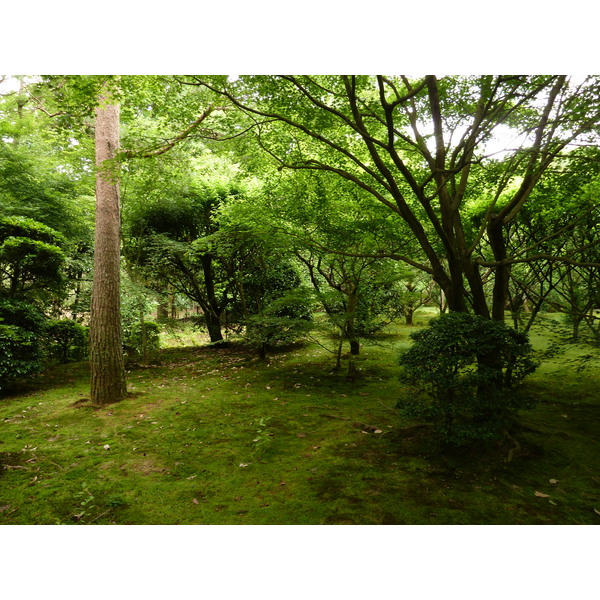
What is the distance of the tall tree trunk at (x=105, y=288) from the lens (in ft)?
14.9

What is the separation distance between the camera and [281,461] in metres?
3.04

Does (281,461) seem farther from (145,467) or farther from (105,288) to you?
(105,288)

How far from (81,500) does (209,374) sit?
3.90 m

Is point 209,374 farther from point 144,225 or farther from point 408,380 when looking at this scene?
point 408,380

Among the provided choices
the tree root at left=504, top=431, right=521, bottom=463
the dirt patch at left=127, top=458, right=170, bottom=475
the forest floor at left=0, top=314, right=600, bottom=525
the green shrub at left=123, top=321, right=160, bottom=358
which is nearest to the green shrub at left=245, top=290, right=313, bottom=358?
the forest floor at left=0, top=314, right=600, bottom=525

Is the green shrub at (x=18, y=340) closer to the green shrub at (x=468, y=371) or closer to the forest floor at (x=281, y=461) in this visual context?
the forest floor at (x=281, y=461)

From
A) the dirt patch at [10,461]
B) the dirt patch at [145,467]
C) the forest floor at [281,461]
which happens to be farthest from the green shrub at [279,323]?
the dirt patch at [10,461]

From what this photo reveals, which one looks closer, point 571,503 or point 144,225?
point 571,503

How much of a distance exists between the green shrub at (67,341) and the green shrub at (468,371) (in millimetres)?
6942

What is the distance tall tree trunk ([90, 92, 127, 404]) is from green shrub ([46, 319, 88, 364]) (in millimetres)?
2859

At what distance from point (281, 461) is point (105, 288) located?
336cm

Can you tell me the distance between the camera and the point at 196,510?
7.70 feet

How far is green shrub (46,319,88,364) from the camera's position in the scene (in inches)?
265
